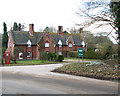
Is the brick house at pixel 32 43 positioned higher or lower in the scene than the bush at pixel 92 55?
higher

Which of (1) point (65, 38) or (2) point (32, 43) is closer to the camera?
(2) point (32, 43)

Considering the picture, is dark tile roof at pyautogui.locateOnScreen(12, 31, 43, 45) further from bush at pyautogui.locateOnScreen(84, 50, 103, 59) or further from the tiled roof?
bush at pyautogui.locateOnScreen(84, 50, 103, 59)

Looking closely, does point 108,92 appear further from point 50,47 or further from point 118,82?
point 50,47

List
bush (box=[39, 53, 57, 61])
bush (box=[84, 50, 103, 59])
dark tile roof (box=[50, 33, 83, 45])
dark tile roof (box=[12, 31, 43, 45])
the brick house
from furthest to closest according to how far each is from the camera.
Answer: dark tile roof (box=[50, 33, 83, 45]) < dark tile roof (box=[12, 31, 43, 45]) < the brick house < bush (box=[84, 50, 103, 59]) < bush (box=[39, 53, 57, 61])

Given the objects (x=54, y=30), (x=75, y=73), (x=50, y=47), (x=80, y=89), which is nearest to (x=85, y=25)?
(x=75, y=73)

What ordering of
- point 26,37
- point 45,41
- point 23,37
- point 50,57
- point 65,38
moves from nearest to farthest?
point 50,57 < point 45,41 < point 23,37 < point 26,37 < point 65,38

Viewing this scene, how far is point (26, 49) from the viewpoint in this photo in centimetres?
3931

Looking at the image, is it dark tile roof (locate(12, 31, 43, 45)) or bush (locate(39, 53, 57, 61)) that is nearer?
bush (locate(39, 53, 57, 61))

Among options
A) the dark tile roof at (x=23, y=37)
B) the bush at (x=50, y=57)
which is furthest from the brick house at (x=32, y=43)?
the bush at (x=50, y=57)

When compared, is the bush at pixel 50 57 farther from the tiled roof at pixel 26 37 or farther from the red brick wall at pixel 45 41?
the tiled roof at pixel 26 37

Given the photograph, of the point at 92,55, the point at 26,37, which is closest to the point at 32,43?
the point at 26,37

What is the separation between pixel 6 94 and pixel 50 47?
32488mm

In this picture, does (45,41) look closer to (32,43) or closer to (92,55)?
(32,43)

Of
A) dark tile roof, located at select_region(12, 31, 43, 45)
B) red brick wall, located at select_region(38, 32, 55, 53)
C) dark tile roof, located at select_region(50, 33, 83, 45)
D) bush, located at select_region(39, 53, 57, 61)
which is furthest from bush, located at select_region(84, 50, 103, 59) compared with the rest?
dark tile roof, located at select_region(12, 31, 43, 45)
